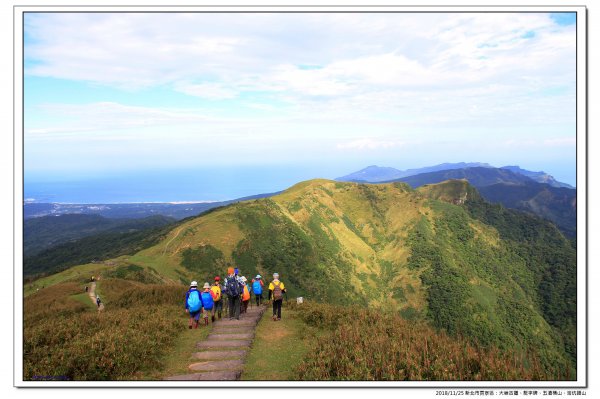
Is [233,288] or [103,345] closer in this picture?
[103,345]

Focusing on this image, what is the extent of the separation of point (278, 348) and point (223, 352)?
1962mm

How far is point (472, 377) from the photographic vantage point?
34.4ft

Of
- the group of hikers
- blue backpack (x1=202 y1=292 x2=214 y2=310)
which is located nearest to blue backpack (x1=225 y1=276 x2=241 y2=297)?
the group of hikers

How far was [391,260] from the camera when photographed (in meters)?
89.2

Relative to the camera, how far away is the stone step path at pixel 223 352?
1094cm

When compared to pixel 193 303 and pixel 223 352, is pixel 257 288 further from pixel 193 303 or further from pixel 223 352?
pixel 223 352

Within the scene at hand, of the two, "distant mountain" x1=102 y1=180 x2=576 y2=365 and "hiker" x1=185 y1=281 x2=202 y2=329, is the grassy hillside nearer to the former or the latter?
"distant mountain" x1=102 y1=180 x2=576 y2=365

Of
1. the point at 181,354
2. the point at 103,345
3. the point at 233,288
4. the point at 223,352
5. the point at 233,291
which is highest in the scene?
the point at 233,288

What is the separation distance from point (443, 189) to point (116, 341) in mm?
153969

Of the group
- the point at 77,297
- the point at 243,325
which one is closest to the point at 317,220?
the point at 77,297

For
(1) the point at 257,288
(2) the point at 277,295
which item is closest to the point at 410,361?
(2) the point at 277,295

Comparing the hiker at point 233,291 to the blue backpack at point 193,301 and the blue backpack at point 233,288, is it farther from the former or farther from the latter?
the blue backpack at point 193,301

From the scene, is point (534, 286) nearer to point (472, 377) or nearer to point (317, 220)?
point (317, 220)

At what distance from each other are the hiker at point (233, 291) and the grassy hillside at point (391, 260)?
28073mm
